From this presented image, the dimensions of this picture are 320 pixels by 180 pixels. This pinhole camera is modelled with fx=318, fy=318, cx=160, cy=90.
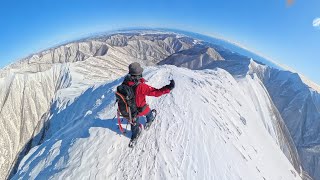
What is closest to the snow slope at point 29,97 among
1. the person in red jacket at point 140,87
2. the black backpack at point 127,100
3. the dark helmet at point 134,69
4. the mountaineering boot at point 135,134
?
the mountaineering boot at point 135,134

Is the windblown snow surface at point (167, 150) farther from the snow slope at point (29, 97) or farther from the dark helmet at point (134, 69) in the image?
the snow slope at point (29, 97)

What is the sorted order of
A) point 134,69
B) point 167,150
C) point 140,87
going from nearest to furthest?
point 134,69
point 140,87
point 167,150

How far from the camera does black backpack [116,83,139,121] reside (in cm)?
864

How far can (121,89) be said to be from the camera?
8680 mm

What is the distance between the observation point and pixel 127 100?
346 inches

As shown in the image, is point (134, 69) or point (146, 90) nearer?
point (134, 69)

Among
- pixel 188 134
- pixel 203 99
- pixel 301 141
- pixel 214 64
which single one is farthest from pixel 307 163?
pixel 188 134

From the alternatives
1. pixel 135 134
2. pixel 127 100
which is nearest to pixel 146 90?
pixel 127 100

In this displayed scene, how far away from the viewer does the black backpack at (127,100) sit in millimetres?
8641

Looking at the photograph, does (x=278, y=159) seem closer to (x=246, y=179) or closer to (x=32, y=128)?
(x=246, y=179)

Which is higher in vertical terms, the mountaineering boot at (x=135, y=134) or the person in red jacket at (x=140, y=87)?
the person in red jacket at (x=140, y=87)

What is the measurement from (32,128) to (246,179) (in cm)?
6688

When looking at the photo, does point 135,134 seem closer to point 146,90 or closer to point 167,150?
point 167,150

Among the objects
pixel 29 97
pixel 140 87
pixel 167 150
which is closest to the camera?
pixel 140 87
